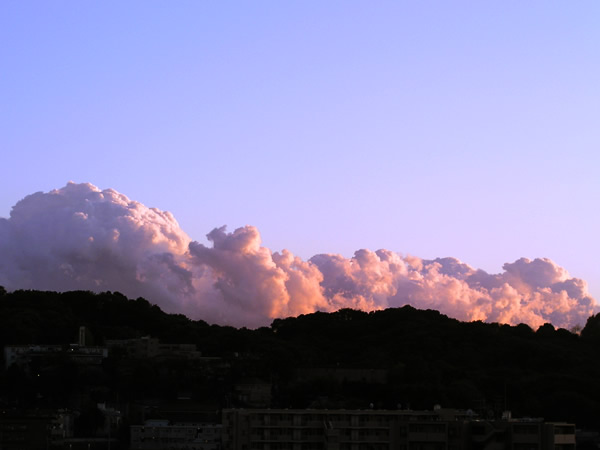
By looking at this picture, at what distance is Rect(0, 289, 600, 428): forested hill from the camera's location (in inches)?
3159

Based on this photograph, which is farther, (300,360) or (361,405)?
(300,360)

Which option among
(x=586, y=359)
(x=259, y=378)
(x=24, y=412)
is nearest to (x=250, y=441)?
(x=24, y=412)

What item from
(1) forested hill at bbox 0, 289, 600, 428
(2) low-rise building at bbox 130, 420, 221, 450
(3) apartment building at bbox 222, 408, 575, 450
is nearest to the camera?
(3) apartment building at bbox 222, 408, 575, 450

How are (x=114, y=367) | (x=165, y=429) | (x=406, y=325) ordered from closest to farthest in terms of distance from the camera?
(x=165, y=429)
(x=114, y=367)
(x=406, y=325)

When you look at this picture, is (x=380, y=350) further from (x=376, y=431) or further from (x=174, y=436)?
(x=376, y=431)

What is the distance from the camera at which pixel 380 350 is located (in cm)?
10212

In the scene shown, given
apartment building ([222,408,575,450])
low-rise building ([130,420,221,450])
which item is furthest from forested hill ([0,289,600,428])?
apartment building ([222,408,575,450])

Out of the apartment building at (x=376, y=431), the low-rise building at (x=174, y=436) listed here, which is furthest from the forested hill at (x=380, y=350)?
the apartment building at (x=376, y=431)

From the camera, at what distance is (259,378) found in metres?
88.9

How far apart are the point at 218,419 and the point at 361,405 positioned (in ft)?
30.8

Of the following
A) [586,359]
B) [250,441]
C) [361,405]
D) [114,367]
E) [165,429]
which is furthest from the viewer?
[586,359]

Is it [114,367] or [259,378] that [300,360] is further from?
[114,367]

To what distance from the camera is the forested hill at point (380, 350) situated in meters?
80.2

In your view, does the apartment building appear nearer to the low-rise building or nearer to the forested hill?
the low-rise building
